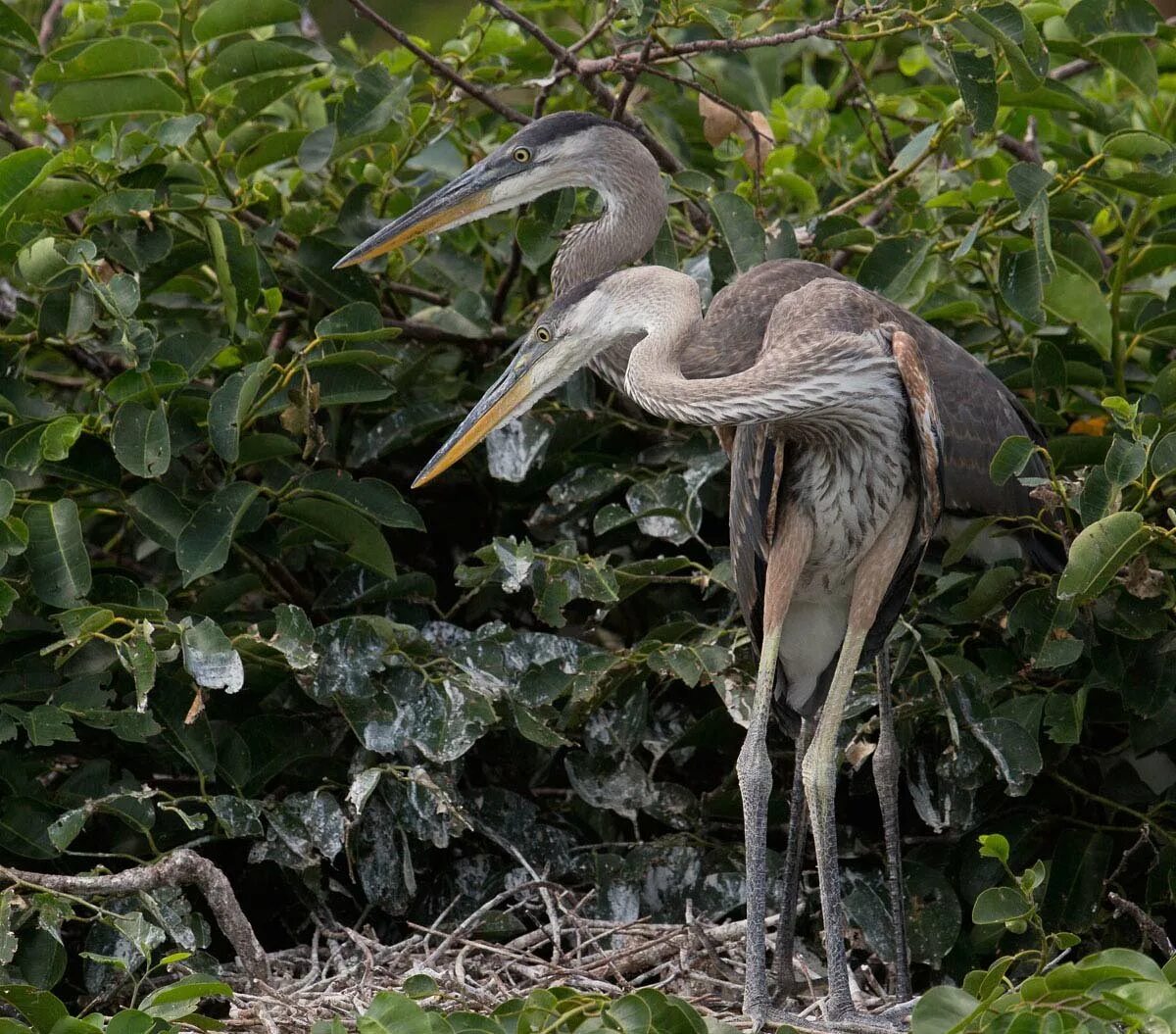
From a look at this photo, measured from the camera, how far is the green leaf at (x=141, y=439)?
3.46m

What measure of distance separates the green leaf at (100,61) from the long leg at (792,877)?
1996mm

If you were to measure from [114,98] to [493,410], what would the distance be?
1077 mm

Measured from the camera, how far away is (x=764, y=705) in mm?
3438

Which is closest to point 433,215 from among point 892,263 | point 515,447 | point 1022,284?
point 515,447

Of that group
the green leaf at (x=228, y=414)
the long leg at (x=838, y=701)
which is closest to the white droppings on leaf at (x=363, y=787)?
the green leaf at (x=228, y=414)

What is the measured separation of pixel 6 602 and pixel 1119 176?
2465mm

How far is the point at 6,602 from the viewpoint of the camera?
326 centimetres

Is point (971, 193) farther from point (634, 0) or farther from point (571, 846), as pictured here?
point (571, 846)

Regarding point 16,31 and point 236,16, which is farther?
point 16,31

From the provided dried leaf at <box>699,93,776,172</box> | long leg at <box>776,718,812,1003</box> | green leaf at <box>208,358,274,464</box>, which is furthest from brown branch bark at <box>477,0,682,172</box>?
long leg at <box>776,718,812,1003</box>

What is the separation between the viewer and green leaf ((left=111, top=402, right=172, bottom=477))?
346cm

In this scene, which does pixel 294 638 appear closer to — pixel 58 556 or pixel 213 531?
pixel 213 531

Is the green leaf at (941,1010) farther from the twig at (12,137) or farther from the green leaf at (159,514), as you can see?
the twig at (12,137)

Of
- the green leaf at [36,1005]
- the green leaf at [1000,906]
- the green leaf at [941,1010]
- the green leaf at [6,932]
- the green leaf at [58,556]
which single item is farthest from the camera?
the green leaf at [58,556]
